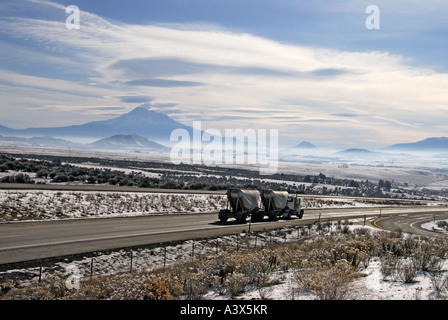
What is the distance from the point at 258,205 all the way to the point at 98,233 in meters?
16.0

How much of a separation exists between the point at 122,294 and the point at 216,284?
3.40 m

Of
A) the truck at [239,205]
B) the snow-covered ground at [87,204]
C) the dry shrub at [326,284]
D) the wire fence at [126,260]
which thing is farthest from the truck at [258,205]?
the dry shrub at [326,284]

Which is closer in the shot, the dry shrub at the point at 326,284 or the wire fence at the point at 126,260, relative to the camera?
the dry shrub at the point at 326,284

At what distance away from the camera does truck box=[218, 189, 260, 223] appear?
113 ft

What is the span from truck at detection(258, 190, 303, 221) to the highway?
1712 mm

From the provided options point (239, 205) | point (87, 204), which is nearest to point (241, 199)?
point (239, 205)

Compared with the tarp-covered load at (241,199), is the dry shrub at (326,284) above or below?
above

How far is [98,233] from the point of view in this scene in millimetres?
25641

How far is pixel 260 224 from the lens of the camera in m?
35.7

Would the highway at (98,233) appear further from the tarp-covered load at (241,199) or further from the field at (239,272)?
the tarp-covered load at (241,199)

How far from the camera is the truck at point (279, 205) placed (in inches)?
1516
